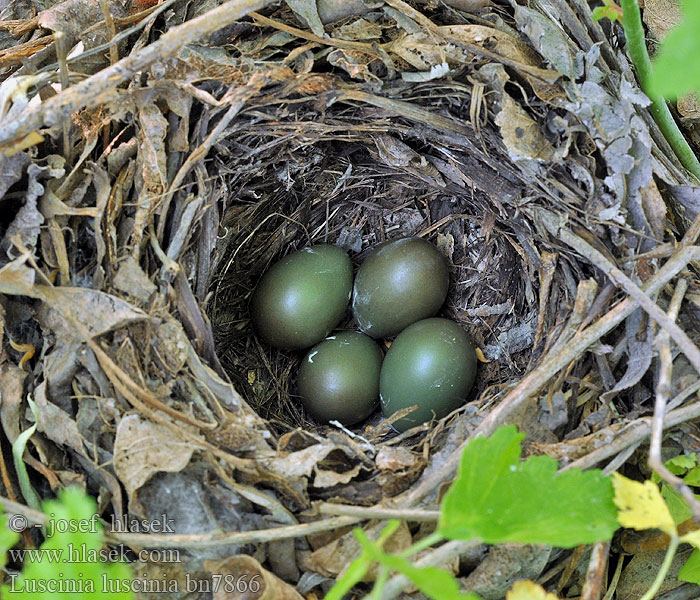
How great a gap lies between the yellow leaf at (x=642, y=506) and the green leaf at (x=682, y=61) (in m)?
0.59

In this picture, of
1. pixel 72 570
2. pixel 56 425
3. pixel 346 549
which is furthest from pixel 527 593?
pixel 56 425

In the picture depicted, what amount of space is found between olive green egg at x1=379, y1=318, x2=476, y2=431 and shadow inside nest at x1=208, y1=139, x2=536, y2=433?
0.12m

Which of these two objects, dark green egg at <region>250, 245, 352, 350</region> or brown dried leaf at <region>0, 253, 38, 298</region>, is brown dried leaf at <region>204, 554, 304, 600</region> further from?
dark green egg at <region>250, 245, 352, 350</region>

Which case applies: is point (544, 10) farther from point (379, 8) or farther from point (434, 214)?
point (434, 214)

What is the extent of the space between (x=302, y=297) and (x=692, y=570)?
1.13 meters

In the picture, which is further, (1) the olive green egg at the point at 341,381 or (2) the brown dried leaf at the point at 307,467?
(1) the olive green egg at the point at 341,381

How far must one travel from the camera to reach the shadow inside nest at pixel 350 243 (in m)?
1.75

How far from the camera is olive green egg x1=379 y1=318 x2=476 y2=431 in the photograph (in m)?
1.69

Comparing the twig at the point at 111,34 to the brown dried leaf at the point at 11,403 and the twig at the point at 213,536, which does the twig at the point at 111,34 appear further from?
the twig at the point at 213,536

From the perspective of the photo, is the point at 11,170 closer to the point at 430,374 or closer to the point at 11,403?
the point at 11,403

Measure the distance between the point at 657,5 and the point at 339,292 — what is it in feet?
3.56

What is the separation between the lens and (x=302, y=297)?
6.04 ft

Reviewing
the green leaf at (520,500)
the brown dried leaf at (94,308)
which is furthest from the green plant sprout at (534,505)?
the brown dried leaf at (94,308)

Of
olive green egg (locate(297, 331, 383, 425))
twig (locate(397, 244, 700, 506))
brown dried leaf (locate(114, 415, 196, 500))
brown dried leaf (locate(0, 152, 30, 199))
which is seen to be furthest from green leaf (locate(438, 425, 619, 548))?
brown dried leaf (locate(0, 152, 30, 199))
